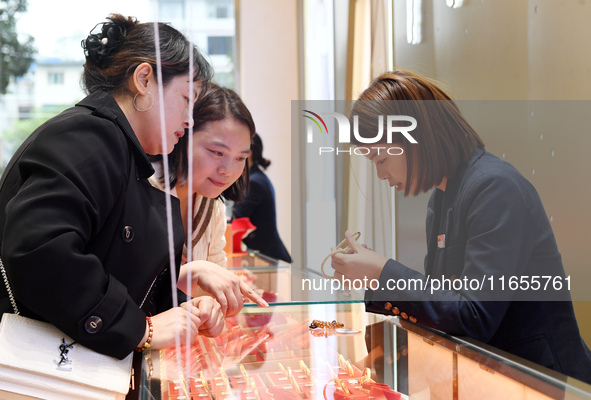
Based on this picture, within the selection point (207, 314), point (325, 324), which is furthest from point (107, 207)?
point (325, 324)

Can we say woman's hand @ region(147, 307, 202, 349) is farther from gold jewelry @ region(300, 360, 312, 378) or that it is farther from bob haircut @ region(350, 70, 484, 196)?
bob haircut @ region(350, 70, 484, 196)

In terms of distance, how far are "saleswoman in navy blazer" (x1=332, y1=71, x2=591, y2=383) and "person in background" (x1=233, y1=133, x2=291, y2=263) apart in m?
2.00

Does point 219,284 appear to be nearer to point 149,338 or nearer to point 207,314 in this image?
point 207,314

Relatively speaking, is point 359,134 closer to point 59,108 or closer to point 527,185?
point 527,185

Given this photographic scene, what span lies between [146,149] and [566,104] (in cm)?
90

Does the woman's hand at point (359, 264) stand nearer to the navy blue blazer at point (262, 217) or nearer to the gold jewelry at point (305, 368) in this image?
the gold jewelry at point (305, 368)

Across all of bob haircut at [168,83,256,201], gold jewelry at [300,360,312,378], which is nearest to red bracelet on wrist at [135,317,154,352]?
gold jewelry at [300,360,312,378]

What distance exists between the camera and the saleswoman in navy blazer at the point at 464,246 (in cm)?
102

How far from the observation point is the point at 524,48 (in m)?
1.35

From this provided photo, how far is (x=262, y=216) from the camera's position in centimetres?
323

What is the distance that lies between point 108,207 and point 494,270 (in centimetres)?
66

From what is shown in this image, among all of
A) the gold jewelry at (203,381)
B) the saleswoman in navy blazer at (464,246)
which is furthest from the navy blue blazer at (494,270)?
the gold jewelry at (203,381)

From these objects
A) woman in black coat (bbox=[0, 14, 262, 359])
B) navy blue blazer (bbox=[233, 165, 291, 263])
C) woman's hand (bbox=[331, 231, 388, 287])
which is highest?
woman in black coat (bbox=[0, 14, 262, 359])

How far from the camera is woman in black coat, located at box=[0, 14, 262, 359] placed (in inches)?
31.0
